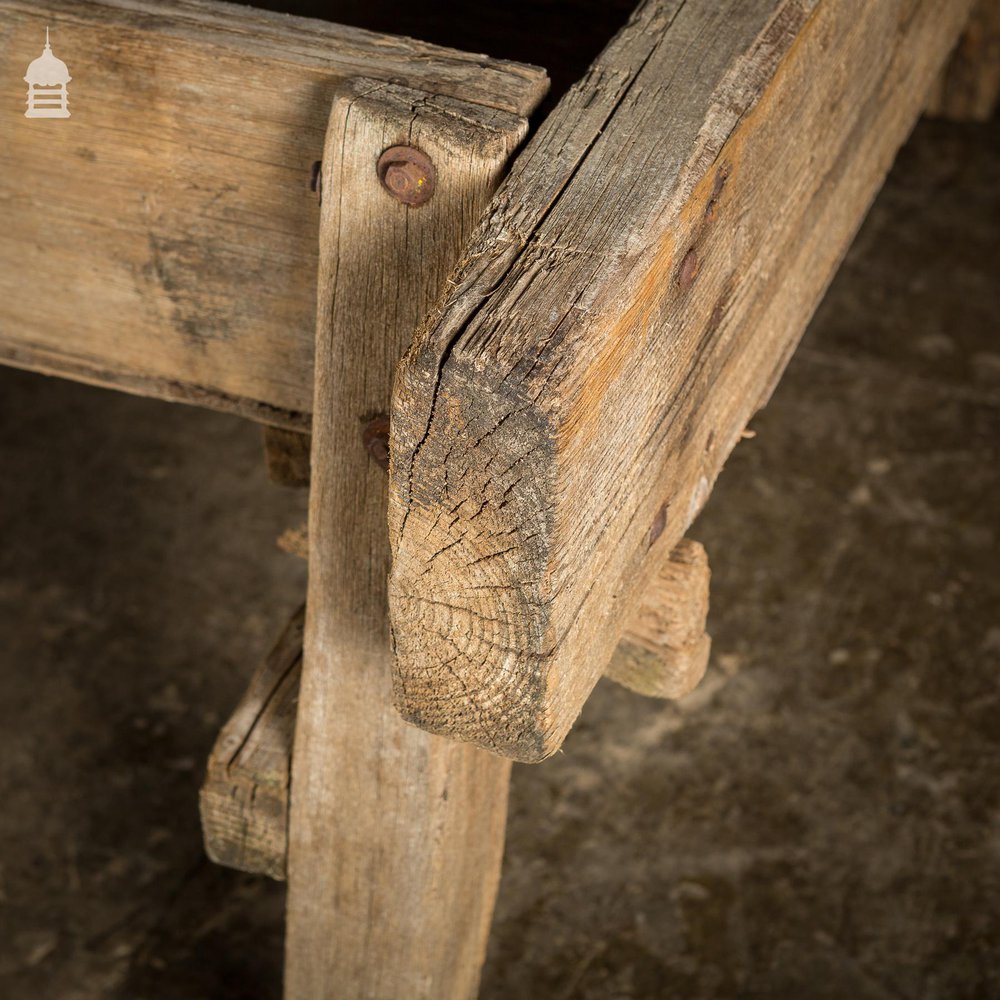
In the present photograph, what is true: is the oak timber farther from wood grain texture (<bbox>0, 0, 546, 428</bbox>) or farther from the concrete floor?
the concrete floor

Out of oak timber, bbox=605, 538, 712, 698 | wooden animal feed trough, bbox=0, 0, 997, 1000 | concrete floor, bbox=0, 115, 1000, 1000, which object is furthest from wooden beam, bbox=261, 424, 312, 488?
concrete floor, bbox=0, 115, 1000, 1000

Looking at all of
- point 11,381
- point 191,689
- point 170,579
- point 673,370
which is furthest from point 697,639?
point 11,381

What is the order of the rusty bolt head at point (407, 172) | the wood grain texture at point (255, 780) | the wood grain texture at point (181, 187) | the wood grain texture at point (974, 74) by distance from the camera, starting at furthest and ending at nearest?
1. the wood grain texture at point (974, 74)
2. the wood grain texture at point (255, 780)
3. the wood grain texture at point (181, 187)
4. the rusty bolt head at point (407, 172)

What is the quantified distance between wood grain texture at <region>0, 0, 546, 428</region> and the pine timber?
1.19ft

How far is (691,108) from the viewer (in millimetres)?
1147

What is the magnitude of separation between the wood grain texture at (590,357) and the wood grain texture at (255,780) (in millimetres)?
451

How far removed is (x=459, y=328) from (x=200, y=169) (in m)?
0.50

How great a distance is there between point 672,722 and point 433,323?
2.15m

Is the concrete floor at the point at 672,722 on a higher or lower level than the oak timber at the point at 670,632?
lower

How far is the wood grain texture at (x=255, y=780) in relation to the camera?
5.39 feet

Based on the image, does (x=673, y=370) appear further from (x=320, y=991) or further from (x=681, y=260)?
(x=320, y=991)

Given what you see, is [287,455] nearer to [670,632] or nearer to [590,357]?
[670,632]

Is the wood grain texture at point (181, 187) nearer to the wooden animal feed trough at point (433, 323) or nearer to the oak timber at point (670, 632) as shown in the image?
the wooden animal feed trough at point (433, 323)

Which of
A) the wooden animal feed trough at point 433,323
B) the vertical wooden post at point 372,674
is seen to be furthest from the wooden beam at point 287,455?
the vertical wooden post at point 372,674
